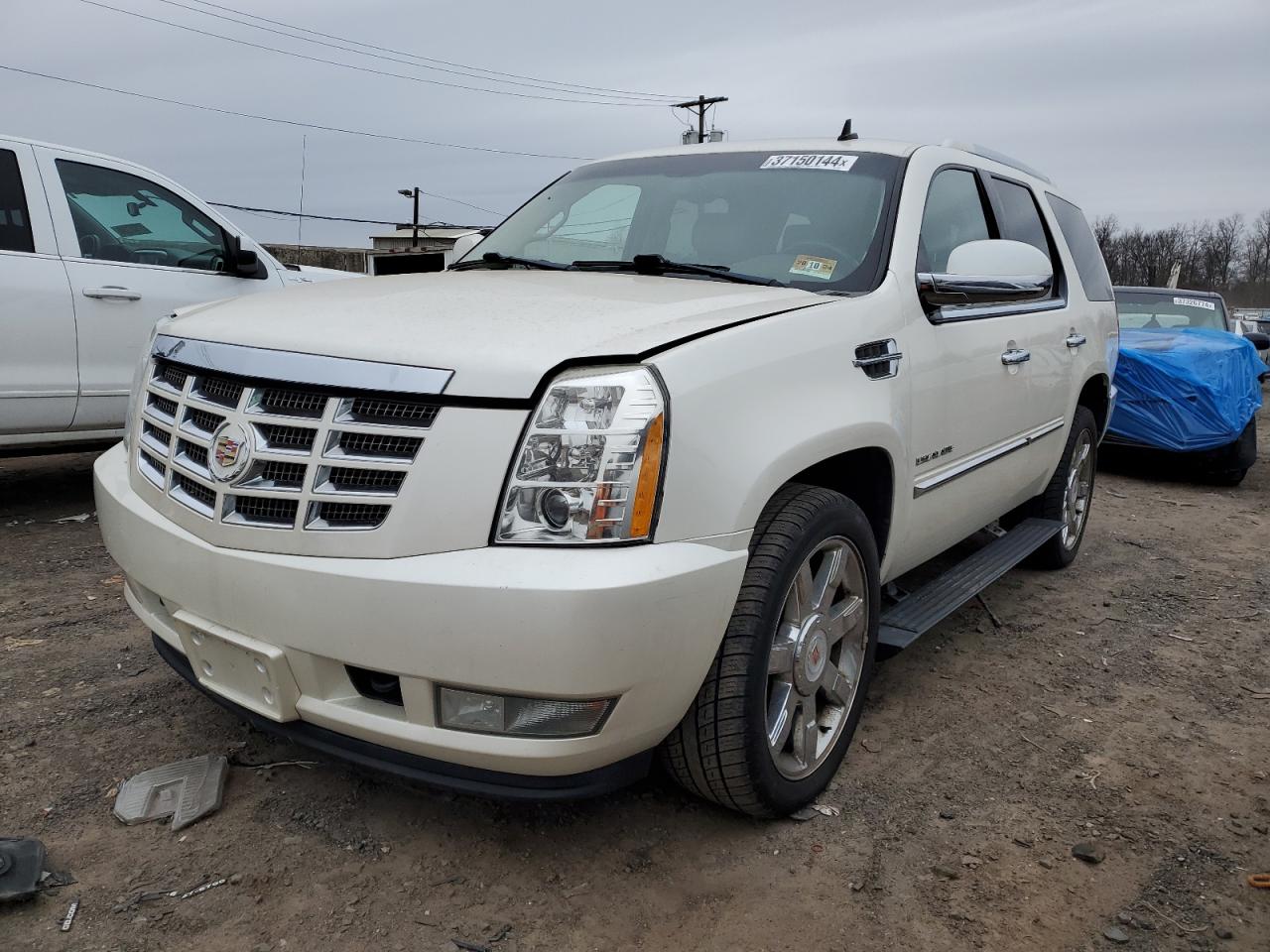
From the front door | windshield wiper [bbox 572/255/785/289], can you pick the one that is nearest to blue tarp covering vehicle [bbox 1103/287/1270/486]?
the front door

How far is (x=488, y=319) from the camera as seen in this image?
7.22ft

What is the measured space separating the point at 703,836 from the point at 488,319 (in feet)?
4.43

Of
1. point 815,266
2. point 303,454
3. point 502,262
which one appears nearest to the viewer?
point 303,454

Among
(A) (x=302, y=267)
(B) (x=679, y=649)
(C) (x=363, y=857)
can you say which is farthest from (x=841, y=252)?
(A) (x=302, y=267)

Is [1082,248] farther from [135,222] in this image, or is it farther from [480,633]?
[135,222]

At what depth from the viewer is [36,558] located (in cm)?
439

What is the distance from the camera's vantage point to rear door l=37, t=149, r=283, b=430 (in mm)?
4852

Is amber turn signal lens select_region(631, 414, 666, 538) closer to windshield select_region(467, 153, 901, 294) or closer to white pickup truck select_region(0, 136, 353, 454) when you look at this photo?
windshield select_region(467, 153, 901, 294)

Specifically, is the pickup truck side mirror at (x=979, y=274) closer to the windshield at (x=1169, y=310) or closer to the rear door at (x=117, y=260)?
the rear door at (x=117, y=260)

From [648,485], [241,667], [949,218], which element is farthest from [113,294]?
[648,485]

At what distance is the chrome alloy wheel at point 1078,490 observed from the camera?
4746mm

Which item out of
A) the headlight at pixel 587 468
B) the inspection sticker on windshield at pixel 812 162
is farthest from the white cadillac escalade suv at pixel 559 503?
the inspection sticker on windshield at pixel 812 162

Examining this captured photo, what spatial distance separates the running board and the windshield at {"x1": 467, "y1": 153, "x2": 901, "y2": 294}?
3.34 ft

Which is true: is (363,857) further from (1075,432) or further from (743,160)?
(1075,432)
